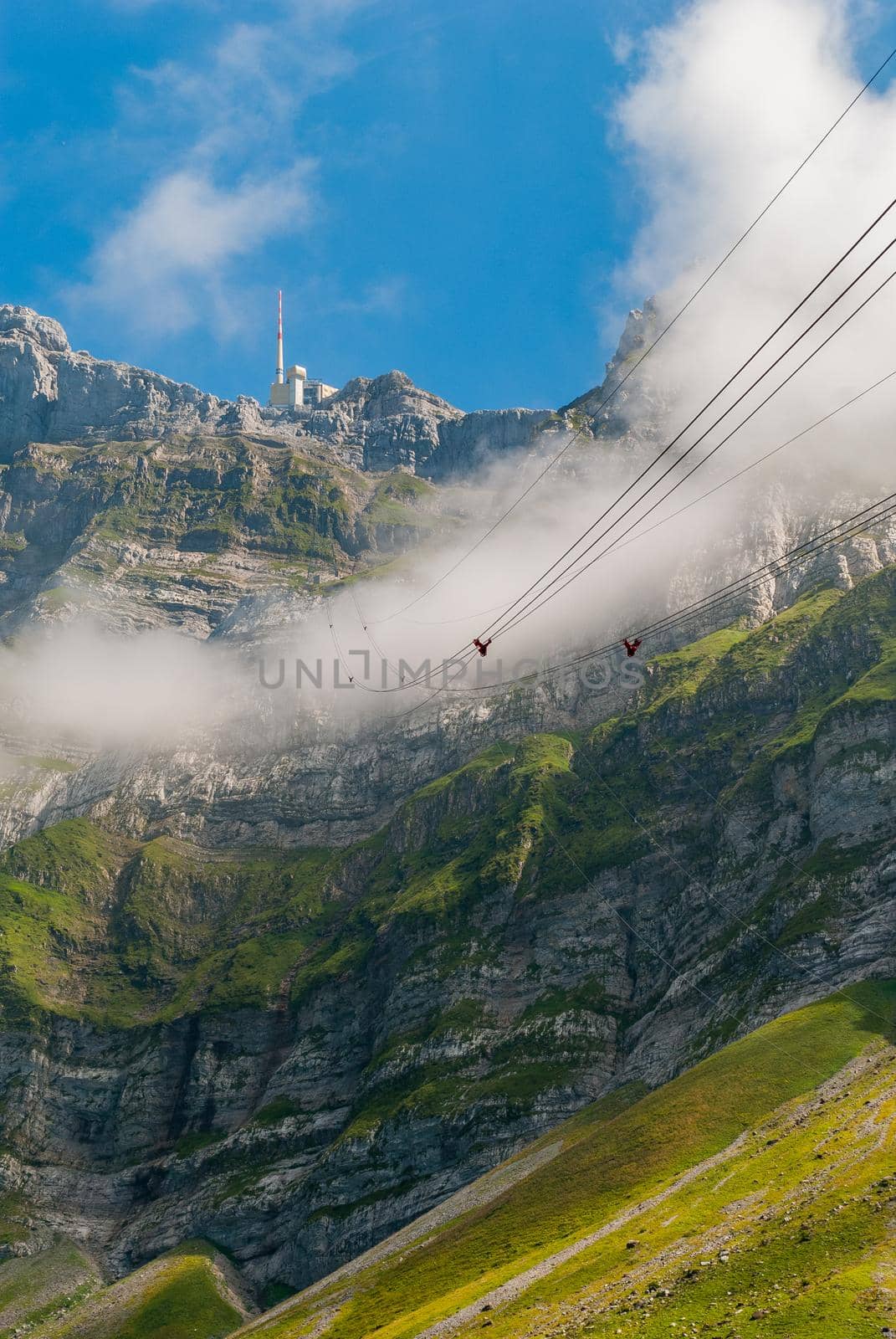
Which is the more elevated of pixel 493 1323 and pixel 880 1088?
pixel 880 1088

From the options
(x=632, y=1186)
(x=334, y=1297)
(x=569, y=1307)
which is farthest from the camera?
(x=334, y=1297)

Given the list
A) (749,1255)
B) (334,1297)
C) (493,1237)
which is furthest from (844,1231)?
(334,1297)

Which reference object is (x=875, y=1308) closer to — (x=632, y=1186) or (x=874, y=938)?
(x=632, y=1186)

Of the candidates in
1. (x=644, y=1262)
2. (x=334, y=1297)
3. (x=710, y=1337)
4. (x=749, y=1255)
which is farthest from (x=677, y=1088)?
(x=710, y=1337)

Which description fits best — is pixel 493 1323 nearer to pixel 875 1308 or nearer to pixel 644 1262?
pixel 644 1262

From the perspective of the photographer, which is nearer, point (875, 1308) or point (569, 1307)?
point (875, 1308)

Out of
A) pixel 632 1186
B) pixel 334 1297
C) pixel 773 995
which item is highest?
pixel 773 995

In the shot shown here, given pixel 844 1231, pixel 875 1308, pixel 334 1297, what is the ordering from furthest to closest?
pixel 334 1297 → pixel 844 1231 → pixel 875 1308
